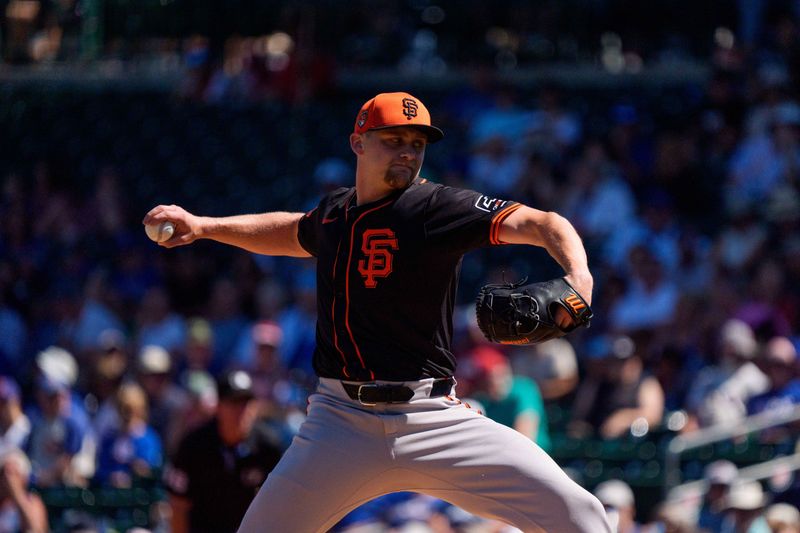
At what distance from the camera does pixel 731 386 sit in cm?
831

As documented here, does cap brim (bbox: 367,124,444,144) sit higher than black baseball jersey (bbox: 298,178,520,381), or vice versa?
cap brim (bbox: 367,124,444,144)

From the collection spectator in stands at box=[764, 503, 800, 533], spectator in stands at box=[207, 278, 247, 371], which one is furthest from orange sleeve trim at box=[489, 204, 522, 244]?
spectator in stands at box=[207, 278, 247, 371]

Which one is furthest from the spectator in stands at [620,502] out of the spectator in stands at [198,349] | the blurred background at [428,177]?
the spectator in stands at [198,349]

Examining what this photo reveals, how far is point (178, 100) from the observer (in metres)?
14.1

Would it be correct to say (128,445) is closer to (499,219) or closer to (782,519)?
(782,519)

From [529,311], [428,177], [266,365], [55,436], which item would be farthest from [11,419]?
[529,311]

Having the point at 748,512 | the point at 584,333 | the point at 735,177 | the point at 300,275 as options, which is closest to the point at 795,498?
the point at 748,512

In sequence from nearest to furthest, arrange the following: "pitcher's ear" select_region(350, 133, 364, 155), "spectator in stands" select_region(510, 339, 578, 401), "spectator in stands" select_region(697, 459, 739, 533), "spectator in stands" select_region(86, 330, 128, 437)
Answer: "pitcher's ear" select_region(350, 133, 364, 155), "spectator in stands" select_region(697, 459, 739, 533), "spectator in stands" select_region(86, 330, 128, 437), "spectator in stands" select_region(510, 339, 578, 401)

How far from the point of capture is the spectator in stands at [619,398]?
27.9ft

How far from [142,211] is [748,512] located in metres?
7.56

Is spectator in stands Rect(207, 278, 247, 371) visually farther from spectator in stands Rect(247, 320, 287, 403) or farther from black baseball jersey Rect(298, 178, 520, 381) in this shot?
black baseball jersey Rect(298, 178, 520, 381)

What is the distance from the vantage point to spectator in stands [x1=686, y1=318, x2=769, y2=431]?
827cm

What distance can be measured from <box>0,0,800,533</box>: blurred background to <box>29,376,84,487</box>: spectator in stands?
0.02 m

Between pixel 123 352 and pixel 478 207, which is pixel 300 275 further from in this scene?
pixel 478 207
